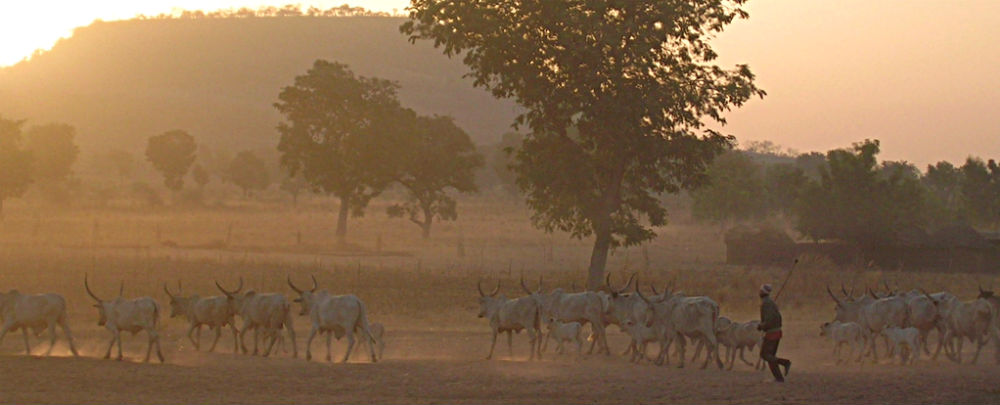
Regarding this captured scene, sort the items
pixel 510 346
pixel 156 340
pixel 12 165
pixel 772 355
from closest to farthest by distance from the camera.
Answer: pixel 772 355, pixel 156 340, pixel 510 346, pixel 12 165

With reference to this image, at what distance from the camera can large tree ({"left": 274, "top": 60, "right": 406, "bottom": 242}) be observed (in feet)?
208

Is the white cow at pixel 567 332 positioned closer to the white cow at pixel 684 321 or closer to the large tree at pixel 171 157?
the white cow at pixel 684 321

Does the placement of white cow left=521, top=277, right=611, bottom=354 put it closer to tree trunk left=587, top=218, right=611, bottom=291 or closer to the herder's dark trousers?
the herder's dark trousers

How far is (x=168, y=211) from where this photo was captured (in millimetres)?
84250

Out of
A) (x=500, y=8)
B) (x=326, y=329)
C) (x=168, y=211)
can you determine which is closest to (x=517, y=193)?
(x=168, y=211)

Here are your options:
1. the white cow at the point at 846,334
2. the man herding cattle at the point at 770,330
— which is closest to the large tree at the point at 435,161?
the white cow at the point at 846,334

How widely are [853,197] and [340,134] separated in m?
27.0

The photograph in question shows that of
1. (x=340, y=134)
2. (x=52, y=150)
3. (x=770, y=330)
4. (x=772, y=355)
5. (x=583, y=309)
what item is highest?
(x=340, y=134)

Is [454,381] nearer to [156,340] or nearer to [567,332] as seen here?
[567,332]

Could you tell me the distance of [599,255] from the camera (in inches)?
1540

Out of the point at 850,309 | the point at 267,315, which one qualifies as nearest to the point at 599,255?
the point at 850,309

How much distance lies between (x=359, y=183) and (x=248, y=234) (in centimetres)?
805

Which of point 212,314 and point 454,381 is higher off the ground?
point 212,314

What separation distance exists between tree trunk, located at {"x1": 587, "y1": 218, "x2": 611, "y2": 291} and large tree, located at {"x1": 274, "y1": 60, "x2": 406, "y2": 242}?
86.9ft
